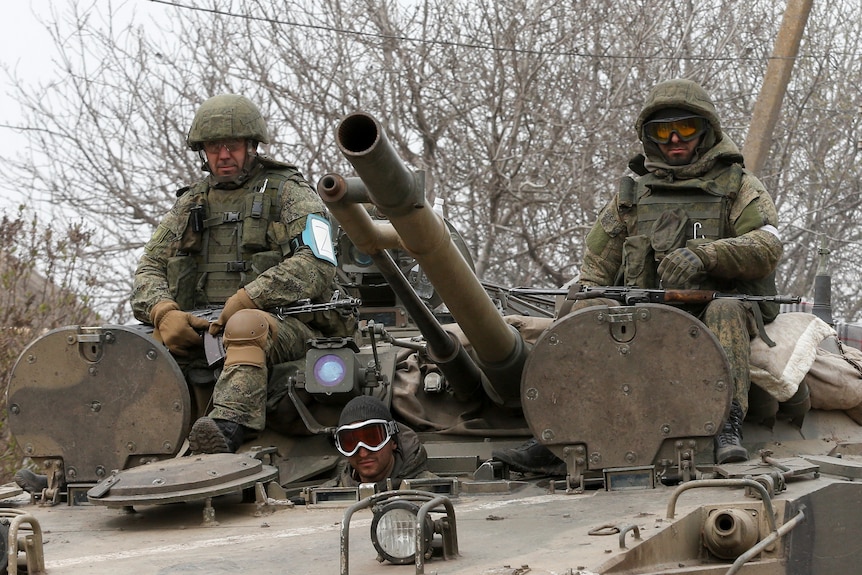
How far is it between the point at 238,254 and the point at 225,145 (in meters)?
0.60

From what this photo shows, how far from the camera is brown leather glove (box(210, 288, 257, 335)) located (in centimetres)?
784

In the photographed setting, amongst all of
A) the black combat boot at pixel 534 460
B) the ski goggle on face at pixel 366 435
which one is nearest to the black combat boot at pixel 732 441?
the black combat boot at pixel 534 460

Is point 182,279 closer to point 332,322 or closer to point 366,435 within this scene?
point 332,322

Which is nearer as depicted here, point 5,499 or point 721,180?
point 5,499

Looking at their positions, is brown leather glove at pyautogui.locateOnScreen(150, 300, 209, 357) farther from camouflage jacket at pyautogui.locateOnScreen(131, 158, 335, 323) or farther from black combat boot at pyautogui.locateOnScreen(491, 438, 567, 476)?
black combat boot at pyautogui.locateOnScreen(491, 438, 567, 476)

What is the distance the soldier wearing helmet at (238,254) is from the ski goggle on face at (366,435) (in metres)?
0.70

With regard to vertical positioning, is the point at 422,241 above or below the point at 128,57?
below

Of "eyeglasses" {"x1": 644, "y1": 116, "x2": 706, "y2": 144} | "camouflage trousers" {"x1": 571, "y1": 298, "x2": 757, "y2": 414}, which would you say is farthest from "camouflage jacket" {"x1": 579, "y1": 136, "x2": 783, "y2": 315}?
"camouflage trousers" {"x1": 571, "y1": 298, "x2": 757, "y2": 414}

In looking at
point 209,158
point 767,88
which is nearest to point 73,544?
point 209,158

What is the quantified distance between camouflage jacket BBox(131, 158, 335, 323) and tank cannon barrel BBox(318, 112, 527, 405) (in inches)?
45.2

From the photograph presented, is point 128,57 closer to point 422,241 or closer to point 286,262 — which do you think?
point 286,262

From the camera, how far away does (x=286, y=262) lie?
8.05m

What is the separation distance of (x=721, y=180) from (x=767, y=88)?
9655mm

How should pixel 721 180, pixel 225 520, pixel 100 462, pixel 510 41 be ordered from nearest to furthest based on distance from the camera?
pixel 225 520 → pixel 100 462 → pixel 721 180 → pixel 510 41
